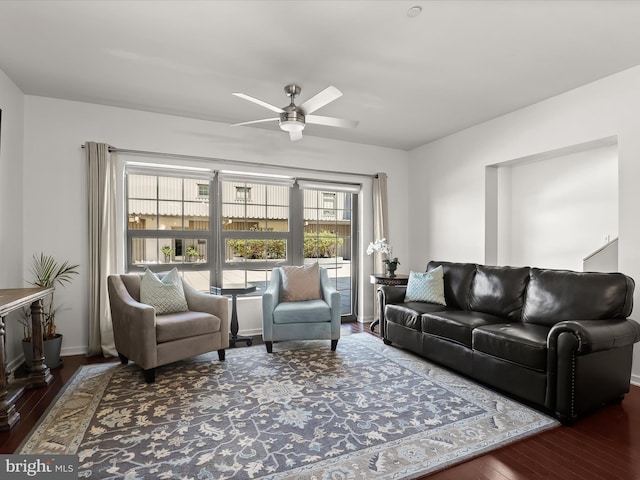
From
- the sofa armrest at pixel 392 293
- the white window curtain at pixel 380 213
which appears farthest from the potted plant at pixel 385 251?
the sofa armrest at pixel 392 293

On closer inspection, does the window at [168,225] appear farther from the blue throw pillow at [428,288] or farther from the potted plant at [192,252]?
the blue throw pillow at [428,288]

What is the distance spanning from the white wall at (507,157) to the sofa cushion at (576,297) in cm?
50

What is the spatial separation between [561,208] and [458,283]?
175cm

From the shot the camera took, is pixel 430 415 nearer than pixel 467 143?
Yes

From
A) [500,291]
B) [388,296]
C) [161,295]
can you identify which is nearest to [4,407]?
[161,295]

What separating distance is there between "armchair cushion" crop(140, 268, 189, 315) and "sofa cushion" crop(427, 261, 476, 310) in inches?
114

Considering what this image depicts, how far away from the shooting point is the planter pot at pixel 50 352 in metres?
3.29

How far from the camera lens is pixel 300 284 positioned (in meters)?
4.33

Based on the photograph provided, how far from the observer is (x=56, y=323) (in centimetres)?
380

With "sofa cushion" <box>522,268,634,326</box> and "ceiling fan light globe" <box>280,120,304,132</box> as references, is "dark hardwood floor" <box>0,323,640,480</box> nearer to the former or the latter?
"sofa cushion" <box>522,268,634,326</box>

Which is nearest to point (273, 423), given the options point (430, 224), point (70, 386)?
point (70, 386)

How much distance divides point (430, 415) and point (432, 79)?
9.44 feet

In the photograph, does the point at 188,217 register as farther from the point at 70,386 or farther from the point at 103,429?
the point at 103,429

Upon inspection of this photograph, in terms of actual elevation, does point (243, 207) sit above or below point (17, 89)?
below
